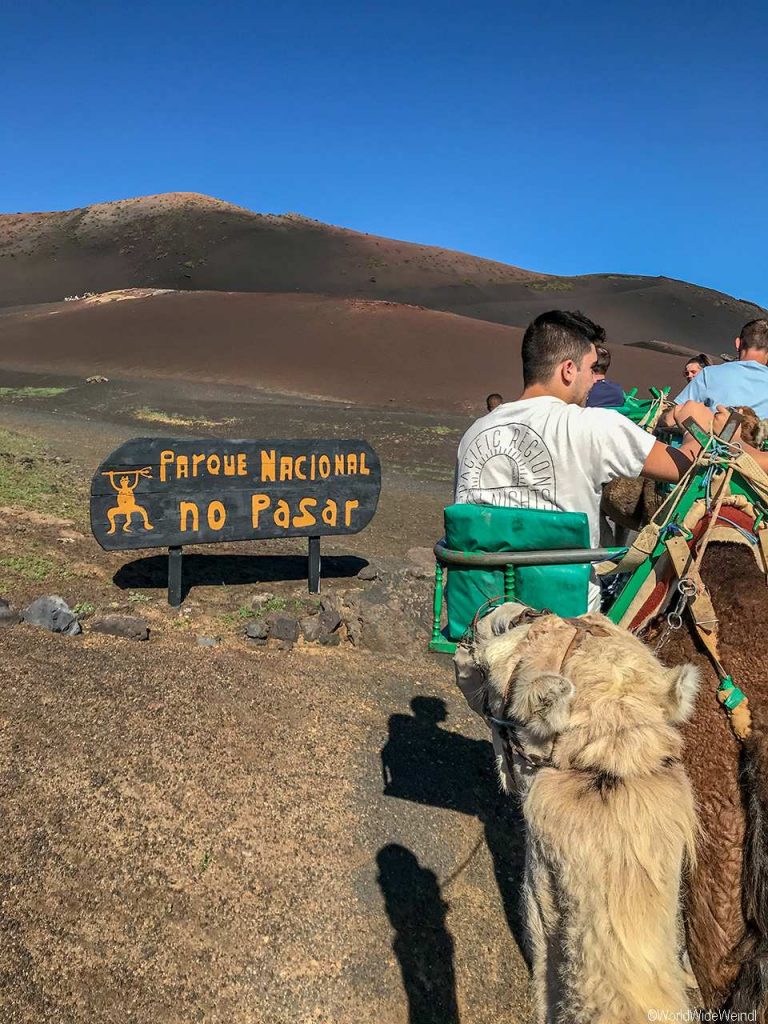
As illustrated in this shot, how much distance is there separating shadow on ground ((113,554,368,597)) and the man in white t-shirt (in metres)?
4.75

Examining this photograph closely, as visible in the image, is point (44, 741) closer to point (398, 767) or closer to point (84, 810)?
point (84, 810)

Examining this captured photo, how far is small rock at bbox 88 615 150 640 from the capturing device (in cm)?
527

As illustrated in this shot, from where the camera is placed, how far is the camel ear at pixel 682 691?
142 centimetres

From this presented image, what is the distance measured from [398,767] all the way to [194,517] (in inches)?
121

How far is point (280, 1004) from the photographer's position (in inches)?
105

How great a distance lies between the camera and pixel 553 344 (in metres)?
2.47

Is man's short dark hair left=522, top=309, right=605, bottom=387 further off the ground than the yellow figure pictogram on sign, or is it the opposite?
man's short dark hair left=522, top=309, right=605, bottom=387

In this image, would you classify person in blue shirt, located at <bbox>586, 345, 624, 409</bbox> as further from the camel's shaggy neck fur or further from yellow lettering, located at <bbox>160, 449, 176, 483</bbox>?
yellow lettering, located at <bbox>160, 449, 176, 483</bbox>

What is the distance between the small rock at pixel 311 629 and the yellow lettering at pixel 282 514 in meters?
1.13

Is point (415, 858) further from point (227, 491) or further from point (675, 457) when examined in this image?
point (227, 491)

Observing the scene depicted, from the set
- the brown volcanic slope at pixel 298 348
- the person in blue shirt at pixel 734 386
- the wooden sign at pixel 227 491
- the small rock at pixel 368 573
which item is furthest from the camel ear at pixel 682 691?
the brown volcanic slope at pixel 298 348

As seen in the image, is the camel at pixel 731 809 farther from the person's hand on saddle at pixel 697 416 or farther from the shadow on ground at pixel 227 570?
the shadow on ground at pixel 227 570

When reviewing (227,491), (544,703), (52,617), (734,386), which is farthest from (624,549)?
(227,491)

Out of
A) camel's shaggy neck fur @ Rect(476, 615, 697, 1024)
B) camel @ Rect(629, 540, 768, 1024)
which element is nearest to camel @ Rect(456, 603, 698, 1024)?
camel's shaggy neck fur @ Rect(476, 615, 697, 1024)
